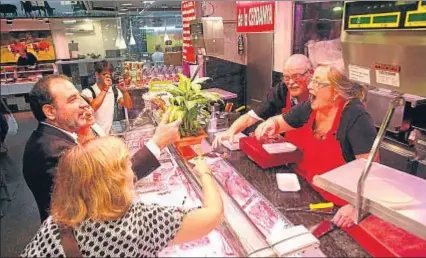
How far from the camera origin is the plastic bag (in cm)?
103

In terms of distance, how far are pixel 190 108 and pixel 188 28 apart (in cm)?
355

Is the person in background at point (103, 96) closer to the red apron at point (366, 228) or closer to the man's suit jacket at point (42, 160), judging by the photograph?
the man's suit jacket at point (42, 160)

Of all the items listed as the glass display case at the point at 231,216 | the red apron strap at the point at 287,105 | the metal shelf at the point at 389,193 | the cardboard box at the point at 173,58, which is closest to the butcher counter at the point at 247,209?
the glass display case at the point at 231,216

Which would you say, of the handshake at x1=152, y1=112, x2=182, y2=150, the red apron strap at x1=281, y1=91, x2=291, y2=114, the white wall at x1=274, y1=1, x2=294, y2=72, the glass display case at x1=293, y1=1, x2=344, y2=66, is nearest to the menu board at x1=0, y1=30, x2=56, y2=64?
the handshake at x1=152, y1=112, x2=182, y2=150

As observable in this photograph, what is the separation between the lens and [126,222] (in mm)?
1083

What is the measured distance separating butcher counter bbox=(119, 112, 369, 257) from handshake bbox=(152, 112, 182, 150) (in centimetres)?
23

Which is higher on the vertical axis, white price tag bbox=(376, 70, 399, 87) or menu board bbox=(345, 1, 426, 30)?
menu board bbox=(345, 1, 426, 30)

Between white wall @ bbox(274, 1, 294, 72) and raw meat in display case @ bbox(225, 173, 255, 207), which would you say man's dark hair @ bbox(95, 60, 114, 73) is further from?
white wall @ bbox(274, 1, 294, 72)

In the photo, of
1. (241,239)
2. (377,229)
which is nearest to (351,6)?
(377,229)

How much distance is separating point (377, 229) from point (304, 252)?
33cm

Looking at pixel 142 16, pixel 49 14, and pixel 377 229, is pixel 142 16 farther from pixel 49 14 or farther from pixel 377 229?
pixel 377 229

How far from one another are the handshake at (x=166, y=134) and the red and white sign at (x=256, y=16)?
5.04 feet

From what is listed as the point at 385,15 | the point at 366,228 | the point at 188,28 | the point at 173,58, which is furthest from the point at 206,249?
the point at 173,58

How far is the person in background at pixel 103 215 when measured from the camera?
1.05 meters
